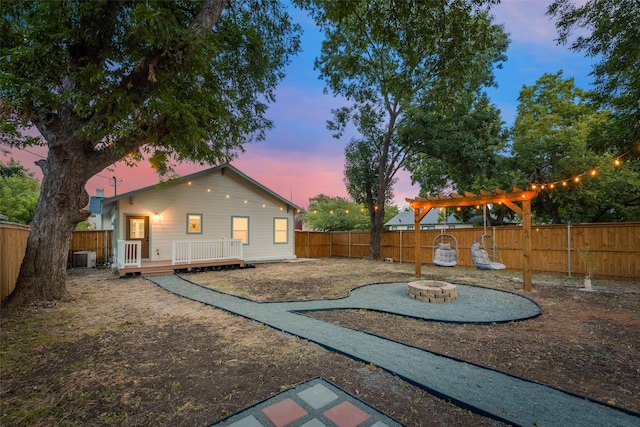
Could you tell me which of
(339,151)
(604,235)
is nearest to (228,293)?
(604,235)

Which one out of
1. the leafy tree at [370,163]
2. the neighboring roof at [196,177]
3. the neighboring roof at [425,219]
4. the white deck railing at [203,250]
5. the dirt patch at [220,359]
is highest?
the leafy tree at [370,163]

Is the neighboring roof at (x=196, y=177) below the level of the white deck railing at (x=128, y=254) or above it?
above

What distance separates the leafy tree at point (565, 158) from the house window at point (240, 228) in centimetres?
1424

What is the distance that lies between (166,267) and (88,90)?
6.68 meters

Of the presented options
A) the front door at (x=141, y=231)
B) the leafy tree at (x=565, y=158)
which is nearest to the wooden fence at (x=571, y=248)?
the leafy tree at (x=565, y=158)

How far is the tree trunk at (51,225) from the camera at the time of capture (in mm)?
5504

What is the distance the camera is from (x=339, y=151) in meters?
17.8

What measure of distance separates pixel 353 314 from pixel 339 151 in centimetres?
1383

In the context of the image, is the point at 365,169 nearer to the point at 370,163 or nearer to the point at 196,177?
the point at 370,163

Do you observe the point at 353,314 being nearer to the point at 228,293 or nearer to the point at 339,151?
the point at 228,293

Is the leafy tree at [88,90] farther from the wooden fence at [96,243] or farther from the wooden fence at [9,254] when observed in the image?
the wooden fence at [96,243]

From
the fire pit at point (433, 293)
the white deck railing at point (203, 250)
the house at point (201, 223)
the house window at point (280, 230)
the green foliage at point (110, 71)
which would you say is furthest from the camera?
the house window at point (280, 230)

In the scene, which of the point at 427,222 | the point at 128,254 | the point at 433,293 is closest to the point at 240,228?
the point at 128,254

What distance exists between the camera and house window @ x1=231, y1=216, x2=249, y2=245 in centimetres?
1377
